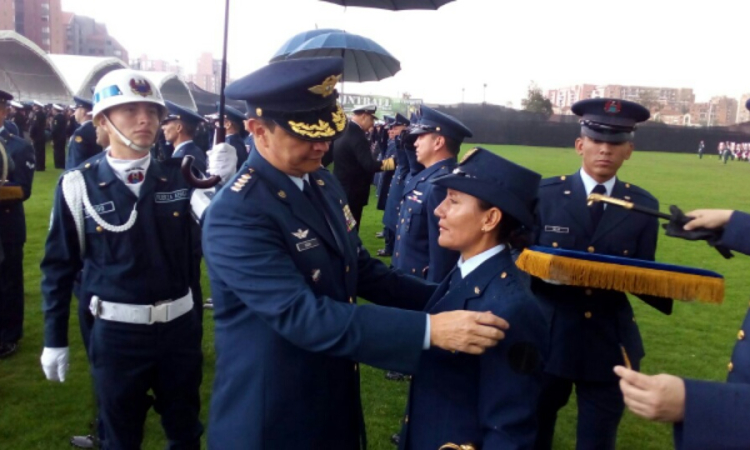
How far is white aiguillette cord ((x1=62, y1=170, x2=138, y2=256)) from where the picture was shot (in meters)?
3.12

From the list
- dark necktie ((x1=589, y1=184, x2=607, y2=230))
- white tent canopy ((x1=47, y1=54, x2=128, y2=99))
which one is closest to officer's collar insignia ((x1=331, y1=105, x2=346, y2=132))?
dark necktie ((x1=589, y1=184, x2=607, y2=230))

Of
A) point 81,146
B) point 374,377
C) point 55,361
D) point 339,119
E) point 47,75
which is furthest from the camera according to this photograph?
point 47,75

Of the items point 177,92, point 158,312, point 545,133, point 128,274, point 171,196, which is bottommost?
point 545,133

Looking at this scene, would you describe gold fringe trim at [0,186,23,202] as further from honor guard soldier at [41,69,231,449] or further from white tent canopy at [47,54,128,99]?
white tent canopy at [47,54,128,99]

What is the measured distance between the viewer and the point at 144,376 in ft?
10.5

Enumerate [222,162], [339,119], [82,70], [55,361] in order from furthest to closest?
[82,70]
[222,162]
[55,361]
[339,119]

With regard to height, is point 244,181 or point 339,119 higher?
point 339,119

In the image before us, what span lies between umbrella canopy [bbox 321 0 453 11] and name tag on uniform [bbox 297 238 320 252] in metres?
2.70

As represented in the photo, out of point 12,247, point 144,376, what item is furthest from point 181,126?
point 144,376

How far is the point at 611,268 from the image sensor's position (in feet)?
9.46

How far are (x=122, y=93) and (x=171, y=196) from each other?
60cm

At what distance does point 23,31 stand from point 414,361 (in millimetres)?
111413

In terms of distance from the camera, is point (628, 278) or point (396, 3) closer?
point (628, 278)

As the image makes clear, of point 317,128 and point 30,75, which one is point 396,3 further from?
point 30,75
